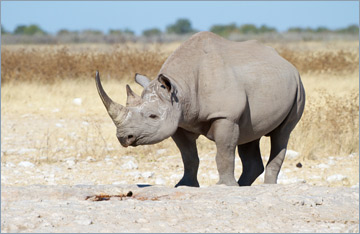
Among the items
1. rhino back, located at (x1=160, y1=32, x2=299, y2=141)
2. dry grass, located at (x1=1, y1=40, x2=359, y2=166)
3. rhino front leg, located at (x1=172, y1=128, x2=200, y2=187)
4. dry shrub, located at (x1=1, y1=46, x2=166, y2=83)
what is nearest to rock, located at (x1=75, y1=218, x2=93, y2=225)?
rhino back, located at (x1=160, y1=32, x2=299, y2=141)

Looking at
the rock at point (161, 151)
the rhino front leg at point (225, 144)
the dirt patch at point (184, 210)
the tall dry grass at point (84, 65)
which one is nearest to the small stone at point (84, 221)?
the dirt patch at point (184, 210)

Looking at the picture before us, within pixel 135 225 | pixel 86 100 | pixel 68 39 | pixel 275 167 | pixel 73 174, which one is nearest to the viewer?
pixel 135 225

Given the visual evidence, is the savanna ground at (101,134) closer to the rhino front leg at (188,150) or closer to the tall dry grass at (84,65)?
the tall dry grass at (84,65)

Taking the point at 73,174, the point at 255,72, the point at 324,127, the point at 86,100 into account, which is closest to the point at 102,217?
the point at 255,72

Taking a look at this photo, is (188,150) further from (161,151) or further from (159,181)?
(161,151)

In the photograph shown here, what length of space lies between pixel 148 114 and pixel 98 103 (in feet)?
30.8

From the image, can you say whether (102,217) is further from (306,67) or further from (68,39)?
(68,39)

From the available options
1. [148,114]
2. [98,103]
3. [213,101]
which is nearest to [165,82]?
[148,114]

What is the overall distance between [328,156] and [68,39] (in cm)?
3959

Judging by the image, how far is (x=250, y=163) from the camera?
8781 mm

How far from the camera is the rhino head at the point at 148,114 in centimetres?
711

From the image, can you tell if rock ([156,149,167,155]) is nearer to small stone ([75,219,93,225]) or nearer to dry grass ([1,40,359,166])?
dry grass ([1,40,359,166])

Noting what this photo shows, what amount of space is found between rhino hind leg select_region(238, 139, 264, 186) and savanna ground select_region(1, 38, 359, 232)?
1253 mm

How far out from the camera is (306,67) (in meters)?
20.0
